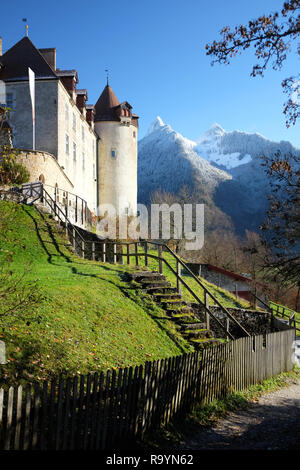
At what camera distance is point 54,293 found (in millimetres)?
11555

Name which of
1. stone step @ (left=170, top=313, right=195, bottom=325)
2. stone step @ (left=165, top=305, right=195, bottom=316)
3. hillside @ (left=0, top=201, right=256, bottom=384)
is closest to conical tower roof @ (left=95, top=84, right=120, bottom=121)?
hillside @ (left=0, top=201, right=256, bottom=384)

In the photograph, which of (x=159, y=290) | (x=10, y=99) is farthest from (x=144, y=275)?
(x=10, y=99)

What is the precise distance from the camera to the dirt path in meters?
7.03

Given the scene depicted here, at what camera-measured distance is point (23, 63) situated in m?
34.0

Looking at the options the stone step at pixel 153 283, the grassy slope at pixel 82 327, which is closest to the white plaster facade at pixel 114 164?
the grassy slope at pixel 82 327

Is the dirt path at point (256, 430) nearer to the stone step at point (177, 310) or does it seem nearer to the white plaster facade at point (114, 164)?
the stone step at point (177, 310)

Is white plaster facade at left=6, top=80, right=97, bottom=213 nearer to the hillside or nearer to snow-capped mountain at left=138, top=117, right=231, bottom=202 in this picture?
the hillside

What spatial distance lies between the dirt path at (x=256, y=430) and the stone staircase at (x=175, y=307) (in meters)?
2.66

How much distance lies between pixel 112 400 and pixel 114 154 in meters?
45.3

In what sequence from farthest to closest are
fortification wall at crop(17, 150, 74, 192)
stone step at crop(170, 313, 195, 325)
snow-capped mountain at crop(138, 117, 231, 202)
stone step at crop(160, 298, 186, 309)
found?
snow-capped mountain at crop(138, 117, 231, 202)
fortification wall at crop(17, 150, 74, 192)
stone step at crop(160, 298, 186, 309)
stone step at crop(170, 313, 195, 325)

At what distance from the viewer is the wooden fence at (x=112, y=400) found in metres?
5.36

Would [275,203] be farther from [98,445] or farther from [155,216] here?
[155,216]

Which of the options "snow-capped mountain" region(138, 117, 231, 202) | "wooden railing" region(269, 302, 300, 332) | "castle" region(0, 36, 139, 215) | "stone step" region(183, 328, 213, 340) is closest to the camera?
"stone step" region(183, 328, 213, 340)

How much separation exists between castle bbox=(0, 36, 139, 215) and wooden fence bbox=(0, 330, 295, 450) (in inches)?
802
